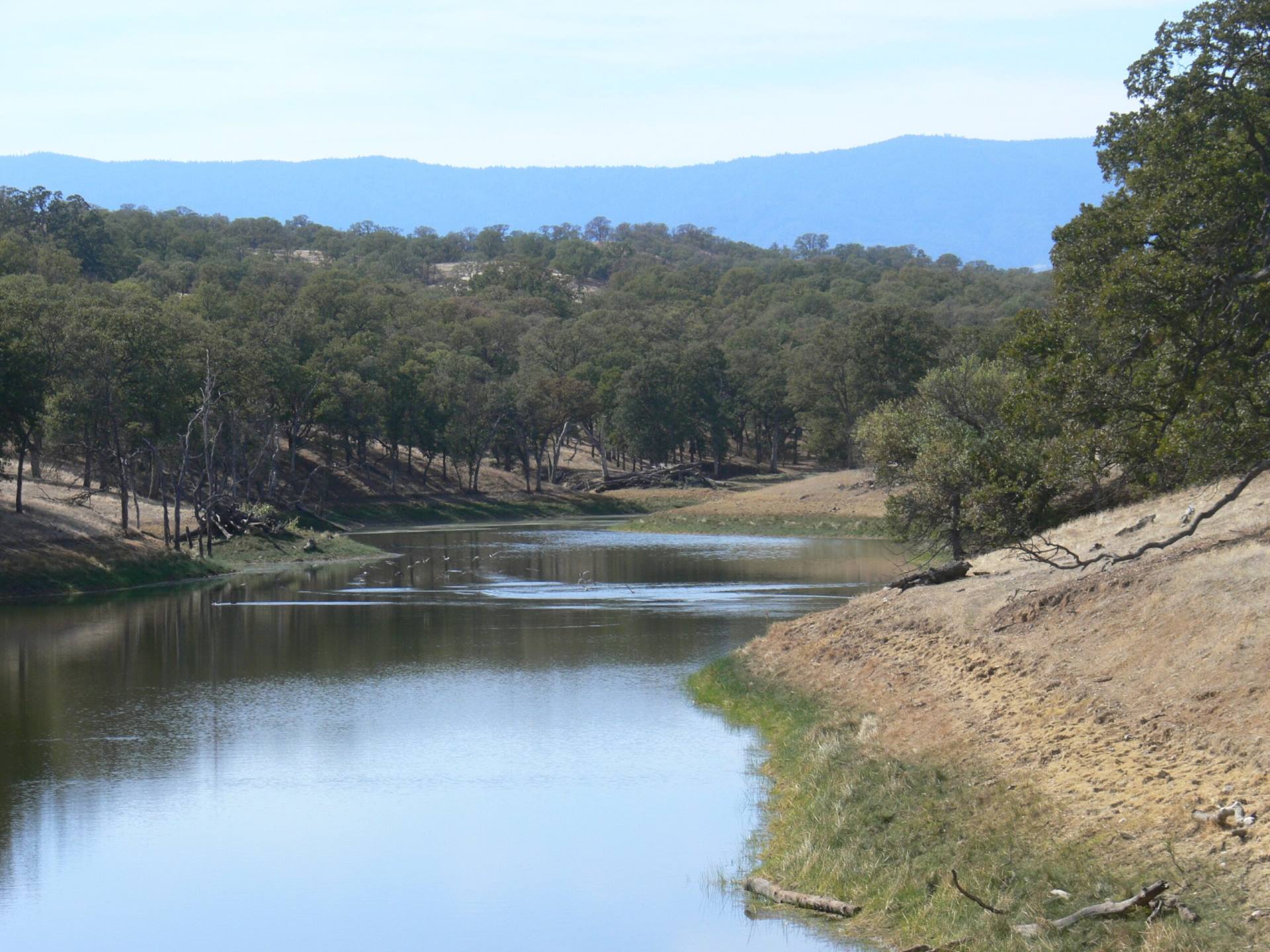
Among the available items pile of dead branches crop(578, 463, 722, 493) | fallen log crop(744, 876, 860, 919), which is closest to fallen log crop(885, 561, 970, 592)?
fallen log crop(744, 876, 860, 919)

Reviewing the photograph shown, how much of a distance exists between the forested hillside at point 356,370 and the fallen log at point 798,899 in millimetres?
46353

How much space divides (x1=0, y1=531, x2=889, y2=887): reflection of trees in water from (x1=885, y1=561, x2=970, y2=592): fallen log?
651 cm

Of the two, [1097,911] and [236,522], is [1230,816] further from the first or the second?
[236,522]

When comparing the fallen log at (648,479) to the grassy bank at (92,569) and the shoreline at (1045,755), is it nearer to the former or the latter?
the grassy bank at (92,569)

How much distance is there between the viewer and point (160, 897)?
60.6 feet

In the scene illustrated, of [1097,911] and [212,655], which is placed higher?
[1097,911]

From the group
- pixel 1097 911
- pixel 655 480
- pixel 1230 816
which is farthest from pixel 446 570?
pixel 1097 911

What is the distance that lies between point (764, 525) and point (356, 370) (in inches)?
1229

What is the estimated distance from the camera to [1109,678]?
842 inches

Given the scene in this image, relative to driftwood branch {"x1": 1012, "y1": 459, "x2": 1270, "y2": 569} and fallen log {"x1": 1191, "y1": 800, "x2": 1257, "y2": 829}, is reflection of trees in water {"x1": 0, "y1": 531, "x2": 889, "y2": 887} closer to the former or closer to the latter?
driftwood branch {"x1": 1012, "y1": 459, "x2": 1270, "y2": 569}

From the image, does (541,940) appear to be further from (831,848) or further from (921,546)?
(921,546)

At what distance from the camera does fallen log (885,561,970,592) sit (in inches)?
1362

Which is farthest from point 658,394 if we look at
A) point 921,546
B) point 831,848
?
point 831,848

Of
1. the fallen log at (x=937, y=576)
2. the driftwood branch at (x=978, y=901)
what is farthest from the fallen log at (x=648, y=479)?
the driftwood branch at (x=978, y=901)
